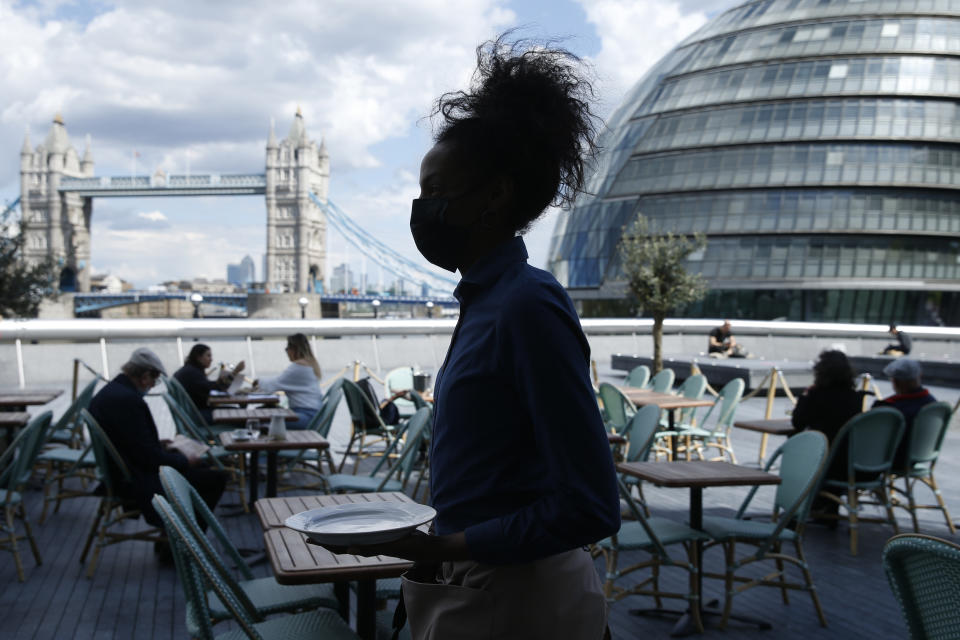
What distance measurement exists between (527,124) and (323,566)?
201 cm

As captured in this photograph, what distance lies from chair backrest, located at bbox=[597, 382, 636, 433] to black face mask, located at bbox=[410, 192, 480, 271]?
290 inches

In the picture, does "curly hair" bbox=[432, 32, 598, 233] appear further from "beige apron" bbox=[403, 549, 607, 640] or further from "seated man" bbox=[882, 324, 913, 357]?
"seated man" bbox=[882, 324, 913, 357]

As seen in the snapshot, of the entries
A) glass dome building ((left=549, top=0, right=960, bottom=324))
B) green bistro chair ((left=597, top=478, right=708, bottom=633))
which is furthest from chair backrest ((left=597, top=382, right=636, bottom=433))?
glass dome building ((left=549, top=0, right=960, bottom=324))

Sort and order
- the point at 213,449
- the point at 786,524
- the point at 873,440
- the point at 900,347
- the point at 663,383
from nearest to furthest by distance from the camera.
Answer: the point at 786,524 < the point at 873,440 < the point at 213,449 < the point at 663,383 < the point at 900,347

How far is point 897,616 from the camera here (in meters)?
5.22

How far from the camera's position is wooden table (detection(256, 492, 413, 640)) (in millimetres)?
3072

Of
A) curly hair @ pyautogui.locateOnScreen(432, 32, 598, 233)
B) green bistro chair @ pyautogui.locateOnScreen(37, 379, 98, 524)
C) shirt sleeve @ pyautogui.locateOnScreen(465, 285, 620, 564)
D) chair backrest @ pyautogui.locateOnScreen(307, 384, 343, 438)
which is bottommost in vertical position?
green bistro chair @ pyautogui.locateOnScreen(37, 379, 98, 524)

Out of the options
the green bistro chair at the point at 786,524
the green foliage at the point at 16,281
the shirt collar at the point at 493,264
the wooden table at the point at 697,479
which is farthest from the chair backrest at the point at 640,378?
the green foliage at the point at 16,281

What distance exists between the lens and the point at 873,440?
6.79m

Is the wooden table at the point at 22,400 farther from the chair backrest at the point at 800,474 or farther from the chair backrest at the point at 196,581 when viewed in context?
the chair backrest at the point at 800,474

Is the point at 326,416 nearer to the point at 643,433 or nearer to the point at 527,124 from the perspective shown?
the point at 643,433

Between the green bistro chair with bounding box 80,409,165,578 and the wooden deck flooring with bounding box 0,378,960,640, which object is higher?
the green bistro chair with bounding box 80,409,165,578

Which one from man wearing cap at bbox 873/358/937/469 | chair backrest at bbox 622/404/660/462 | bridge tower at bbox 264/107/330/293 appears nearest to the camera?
chair backrest at bbox 622/404/660/462

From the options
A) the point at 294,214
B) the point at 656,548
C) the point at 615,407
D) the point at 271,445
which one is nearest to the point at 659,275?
the point at 615,407
